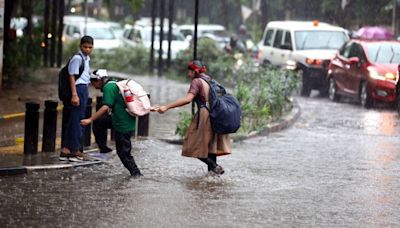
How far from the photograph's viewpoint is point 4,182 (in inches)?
481

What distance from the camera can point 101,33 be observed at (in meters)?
43.5

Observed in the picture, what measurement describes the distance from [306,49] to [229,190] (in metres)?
17.5

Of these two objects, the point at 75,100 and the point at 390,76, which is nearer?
the point at 75,100

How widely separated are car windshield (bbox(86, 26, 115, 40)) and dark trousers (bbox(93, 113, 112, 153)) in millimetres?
28938

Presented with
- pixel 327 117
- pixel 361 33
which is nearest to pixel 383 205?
pixel 327 117

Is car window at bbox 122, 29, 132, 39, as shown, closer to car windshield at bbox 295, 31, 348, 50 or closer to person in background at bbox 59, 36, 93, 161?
car windshield at bbox 295, 31, 348, 50

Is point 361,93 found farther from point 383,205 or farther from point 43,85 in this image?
point 383,205

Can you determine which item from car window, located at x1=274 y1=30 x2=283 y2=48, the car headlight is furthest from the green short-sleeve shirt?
car window, located at x1=274 y1=30 x2=283 y2=48

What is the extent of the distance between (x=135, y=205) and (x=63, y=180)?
6.06ft

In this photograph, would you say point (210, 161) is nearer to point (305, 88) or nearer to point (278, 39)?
point (305, 88)

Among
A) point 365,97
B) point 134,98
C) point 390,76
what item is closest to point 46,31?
point 365,97

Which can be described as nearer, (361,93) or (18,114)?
(18,114)

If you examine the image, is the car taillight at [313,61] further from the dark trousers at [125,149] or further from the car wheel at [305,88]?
the dark trousers at [125,149]

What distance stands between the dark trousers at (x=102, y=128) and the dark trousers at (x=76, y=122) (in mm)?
212
